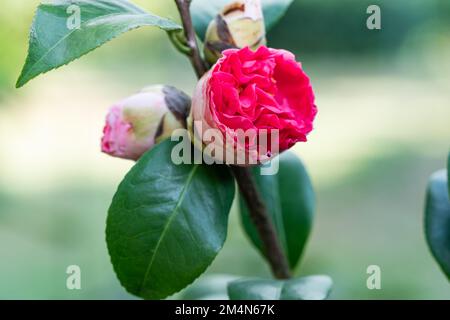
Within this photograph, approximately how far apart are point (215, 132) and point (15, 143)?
9.86 ft

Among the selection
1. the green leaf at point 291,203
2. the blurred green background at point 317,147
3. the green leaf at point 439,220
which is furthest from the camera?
the blurred green background at point 317,147

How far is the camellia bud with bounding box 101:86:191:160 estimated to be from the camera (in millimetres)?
654

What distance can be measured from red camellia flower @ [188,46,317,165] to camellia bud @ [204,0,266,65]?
6 cm

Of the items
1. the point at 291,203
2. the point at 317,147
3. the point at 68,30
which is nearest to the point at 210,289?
the point at 291,203

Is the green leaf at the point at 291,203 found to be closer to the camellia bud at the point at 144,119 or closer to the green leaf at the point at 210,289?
the green leaf at the point at 210,289

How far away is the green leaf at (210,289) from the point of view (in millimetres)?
898

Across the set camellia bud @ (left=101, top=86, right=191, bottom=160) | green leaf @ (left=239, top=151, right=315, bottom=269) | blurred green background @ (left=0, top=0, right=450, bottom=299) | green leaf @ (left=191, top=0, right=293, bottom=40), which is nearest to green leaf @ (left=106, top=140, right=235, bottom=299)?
camellia bud @ (left=101, top=86, right=191, bottom=160)

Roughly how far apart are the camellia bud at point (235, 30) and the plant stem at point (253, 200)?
0.06ft

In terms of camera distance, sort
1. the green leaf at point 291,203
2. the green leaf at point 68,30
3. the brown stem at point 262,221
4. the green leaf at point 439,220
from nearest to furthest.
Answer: the green leaf at point 68,30 → the brown stem at point 262,221 → the green leaf at point 439,220 → the green leaf at point 291,203

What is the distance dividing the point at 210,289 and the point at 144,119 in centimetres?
33

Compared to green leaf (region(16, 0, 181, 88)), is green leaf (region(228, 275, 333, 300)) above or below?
below

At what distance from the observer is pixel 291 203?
92 cm

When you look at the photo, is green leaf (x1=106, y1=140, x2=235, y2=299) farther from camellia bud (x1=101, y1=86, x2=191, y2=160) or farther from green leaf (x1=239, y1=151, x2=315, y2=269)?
green leaf (x1=239, y1=151, x2=315, y2=269)

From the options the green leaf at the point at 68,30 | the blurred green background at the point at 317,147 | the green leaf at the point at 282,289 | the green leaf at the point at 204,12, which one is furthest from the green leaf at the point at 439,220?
the blurred green background at the point at 317,147
